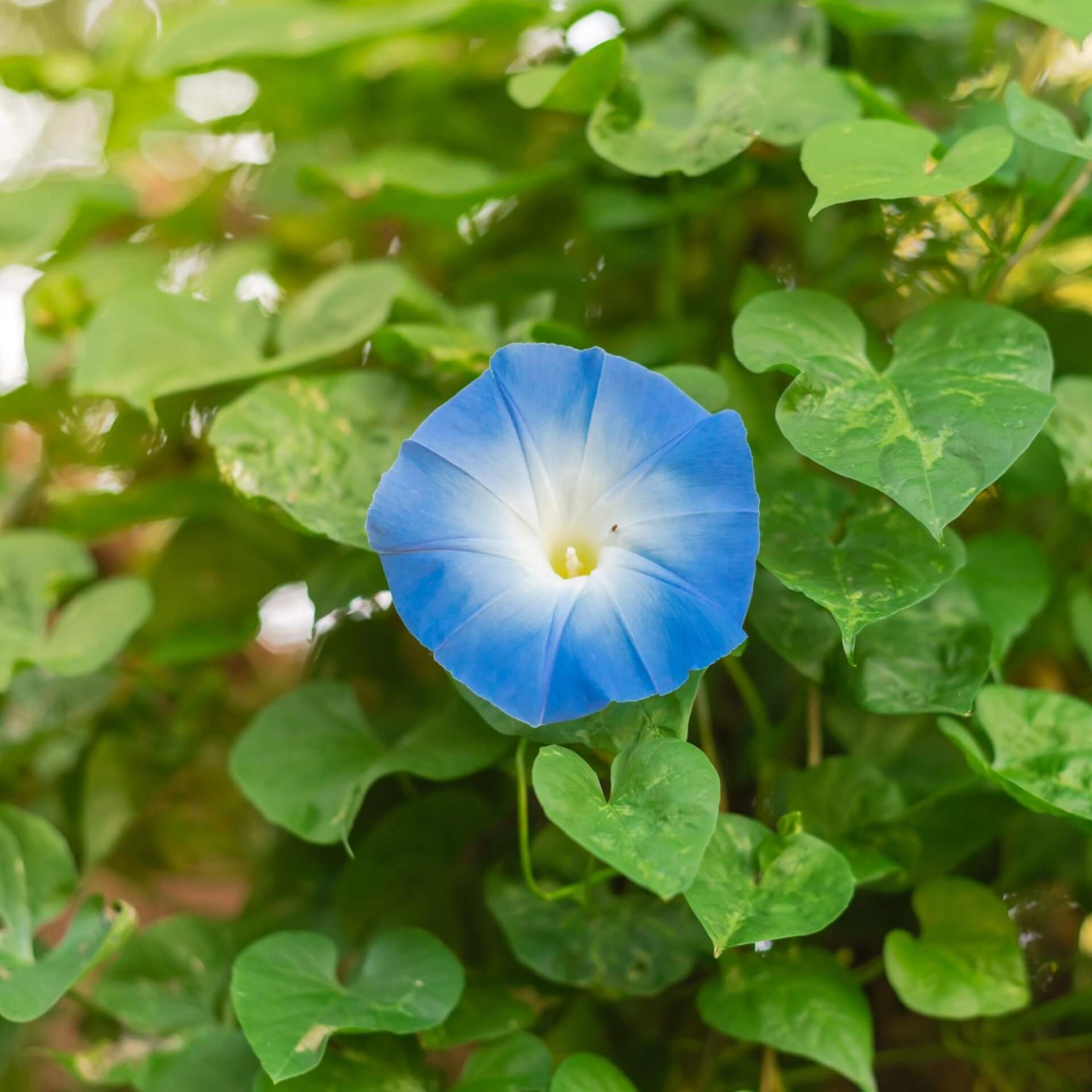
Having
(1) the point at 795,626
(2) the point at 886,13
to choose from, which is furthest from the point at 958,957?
(2) the point at 886,13

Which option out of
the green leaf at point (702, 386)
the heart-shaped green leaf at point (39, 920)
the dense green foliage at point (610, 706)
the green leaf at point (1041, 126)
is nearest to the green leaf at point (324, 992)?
the dense green foliage at point (610, 706)

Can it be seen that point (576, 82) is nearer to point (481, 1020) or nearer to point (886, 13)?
point (886, 13)

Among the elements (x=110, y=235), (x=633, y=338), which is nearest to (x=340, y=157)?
(x=110, y=235)

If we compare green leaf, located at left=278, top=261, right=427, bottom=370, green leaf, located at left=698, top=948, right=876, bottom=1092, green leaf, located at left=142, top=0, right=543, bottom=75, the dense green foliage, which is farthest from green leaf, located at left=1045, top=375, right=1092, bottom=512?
green leaf, located at left=142, top=0, right=543, bottom=75

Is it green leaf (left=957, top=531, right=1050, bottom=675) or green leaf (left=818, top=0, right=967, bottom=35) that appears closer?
green leaf (left=957, top=531, right=1050, bottom=675)

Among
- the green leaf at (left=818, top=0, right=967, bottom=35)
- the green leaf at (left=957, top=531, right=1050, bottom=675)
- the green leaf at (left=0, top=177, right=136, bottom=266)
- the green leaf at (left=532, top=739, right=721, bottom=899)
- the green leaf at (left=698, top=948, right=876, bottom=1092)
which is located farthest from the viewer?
the green leaf at (left=0, top=177, right=136, bottom=266)

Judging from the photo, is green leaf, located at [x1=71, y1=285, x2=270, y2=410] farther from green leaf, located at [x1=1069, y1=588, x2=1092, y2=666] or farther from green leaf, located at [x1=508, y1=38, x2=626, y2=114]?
green leaf, located at [x1=1069, y1=588, x2=1092, y2=666]

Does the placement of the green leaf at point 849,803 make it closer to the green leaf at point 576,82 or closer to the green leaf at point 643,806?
the green leaf at point 643,806

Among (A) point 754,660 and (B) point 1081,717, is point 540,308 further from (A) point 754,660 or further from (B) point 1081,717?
(B) point 1081,717
